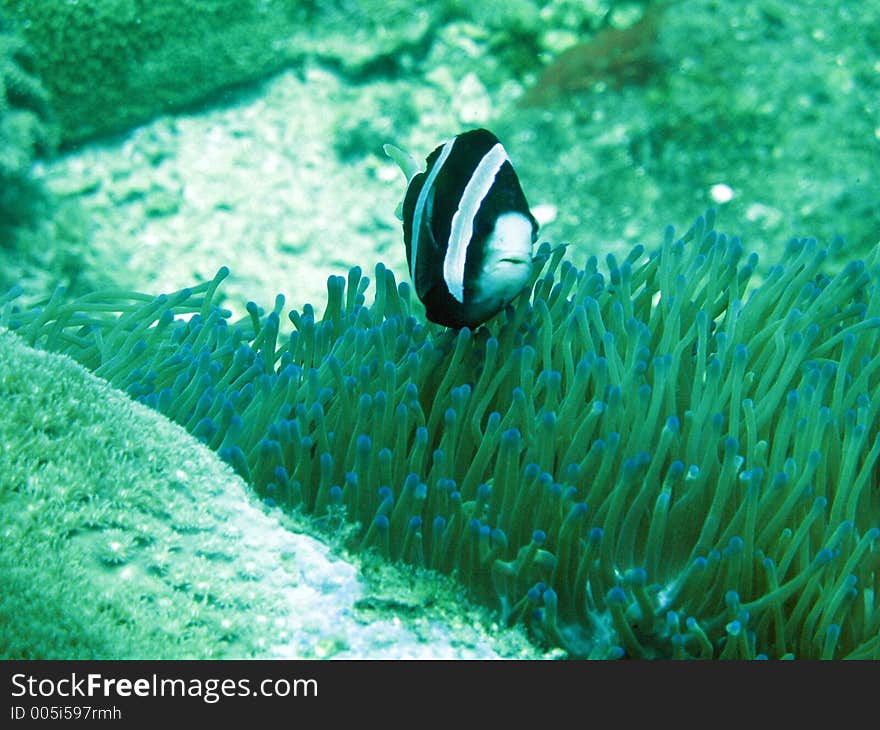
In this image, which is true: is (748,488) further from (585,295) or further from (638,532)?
(585,295)

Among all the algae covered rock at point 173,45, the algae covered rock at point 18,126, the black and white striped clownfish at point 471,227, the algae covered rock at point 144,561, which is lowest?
the algae covered rock at point 144,561

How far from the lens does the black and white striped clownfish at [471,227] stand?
1.98 meters

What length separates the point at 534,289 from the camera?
8.25 feet

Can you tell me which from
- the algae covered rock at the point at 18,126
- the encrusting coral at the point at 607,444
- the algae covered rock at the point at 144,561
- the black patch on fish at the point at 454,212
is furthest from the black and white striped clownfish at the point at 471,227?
the algae covered rock at the point at 18,126

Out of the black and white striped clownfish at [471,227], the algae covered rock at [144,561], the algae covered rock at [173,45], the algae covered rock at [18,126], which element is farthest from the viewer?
the algae covered rock at [173,45]

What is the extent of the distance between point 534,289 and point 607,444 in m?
0.79

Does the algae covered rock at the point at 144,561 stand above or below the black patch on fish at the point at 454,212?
below

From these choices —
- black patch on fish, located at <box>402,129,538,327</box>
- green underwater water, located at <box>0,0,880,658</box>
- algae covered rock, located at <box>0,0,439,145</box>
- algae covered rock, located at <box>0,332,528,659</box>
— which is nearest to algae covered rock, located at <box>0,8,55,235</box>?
green underwater water, located at <box>0,0,880,658</box>

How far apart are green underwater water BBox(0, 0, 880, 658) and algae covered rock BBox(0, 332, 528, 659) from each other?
209mm

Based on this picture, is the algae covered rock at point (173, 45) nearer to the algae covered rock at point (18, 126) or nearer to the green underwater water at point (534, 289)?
the green underwater water at point (534, 289)

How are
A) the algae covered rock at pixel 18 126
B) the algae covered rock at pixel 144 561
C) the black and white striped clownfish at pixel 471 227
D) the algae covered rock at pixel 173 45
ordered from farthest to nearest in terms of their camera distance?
the algae covered rock at pixel 173 45, the algae covered rock at pixel 18 126, the black and white striped clownfish at pixel 471 227, the algae covered rock at pixel 144 561

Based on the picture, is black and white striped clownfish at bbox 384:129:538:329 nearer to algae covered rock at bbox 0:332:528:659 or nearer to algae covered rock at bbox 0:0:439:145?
algae covered rock at bbox 0:332:528:659

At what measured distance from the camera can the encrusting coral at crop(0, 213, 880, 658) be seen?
1763 mm

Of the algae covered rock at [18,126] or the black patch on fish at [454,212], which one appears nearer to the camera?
the black patch on fish at [454,212]
